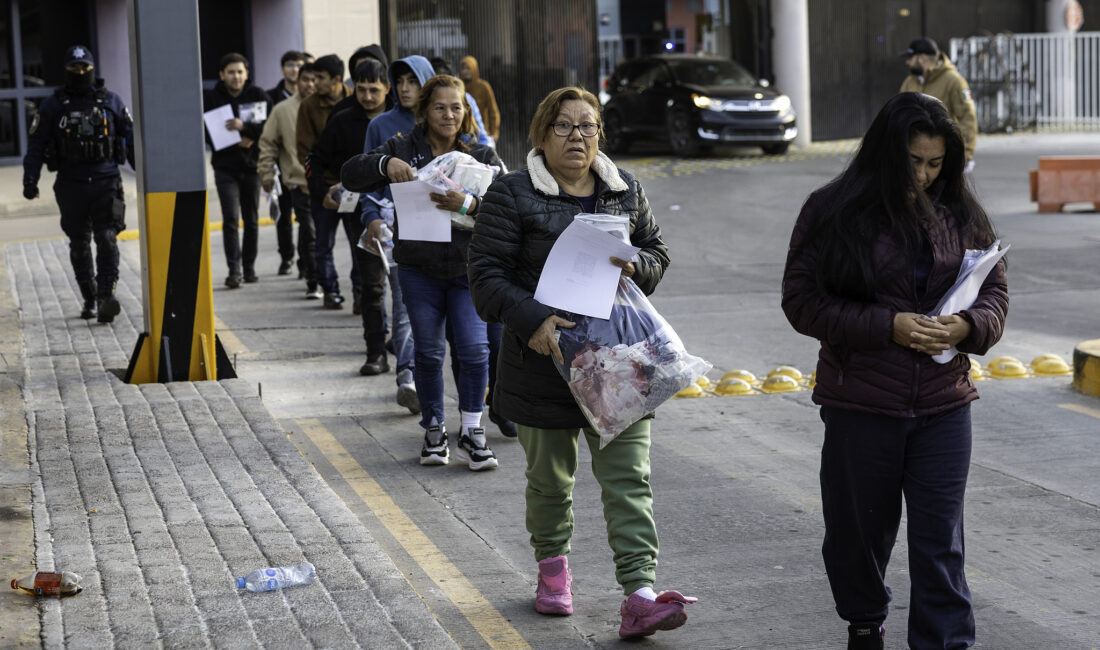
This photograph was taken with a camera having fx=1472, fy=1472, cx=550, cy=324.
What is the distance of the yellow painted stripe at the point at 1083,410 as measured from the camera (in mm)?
7906

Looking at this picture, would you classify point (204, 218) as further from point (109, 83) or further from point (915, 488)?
point (109, 83)

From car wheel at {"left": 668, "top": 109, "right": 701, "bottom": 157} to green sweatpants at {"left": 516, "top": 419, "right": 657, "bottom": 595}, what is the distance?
21.1m

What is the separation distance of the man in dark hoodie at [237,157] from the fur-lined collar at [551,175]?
8.10 meters

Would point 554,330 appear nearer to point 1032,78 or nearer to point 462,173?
point 462,173

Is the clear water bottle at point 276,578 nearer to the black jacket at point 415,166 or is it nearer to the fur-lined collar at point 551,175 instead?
the fur-lined collar at point 551,175

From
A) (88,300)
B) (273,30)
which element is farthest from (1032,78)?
(88,300)

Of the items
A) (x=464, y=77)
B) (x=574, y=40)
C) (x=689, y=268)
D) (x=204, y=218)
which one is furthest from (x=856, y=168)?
(x=574, y=40)

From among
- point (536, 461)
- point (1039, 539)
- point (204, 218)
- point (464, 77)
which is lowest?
point (1039, 539)

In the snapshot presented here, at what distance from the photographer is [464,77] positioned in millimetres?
15078

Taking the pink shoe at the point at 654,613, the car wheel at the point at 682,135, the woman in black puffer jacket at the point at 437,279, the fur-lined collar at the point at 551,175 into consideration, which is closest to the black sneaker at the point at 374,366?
the woman in black puffer jacket at the point at 437,279

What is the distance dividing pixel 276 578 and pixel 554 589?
914 millimetres

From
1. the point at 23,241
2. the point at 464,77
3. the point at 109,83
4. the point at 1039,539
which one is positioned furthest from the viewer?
the point at 109,83

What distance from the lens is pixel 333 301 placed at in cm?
1166

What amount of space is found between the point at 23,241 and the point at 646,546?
13367mm
